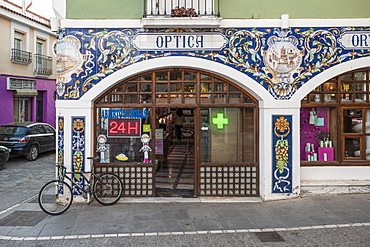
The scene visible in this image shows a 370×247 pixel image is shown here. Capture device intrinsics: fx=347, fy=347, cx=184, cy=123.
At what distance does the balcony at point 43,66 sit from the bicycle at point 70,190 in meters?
15.8

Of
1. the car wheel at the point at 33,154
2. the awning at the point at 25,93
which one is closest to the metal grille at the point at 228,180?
the car wheel at the point at 33,154

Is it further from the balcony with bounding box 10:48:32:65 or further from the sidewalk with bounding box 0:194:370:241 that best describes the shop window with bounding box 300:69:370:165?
the balcony with bounding box 10:48:32:65

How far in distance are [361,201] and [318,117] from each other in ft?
7.19

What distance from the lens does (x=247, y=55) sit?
8.09 m

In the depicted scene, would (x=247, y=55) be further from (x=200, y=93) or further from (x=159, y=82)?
(x=159, y=82)

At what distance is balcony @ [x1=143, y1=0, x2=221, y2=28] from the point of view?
7816mm

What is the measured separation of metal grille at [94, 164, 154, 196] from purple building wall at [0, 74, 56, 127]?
13612 millimetres

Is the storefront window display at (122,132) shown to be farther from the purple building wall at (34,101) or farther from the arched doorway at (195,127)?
the purple building wall at (34,101)

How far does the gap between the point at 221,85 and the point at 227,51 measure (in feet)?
2.72

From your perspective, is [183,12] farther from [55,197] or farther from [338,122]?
[55,197]

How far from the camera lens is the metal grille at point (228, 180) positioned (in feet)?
27.7

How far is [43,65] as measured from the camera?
2236 centimetres

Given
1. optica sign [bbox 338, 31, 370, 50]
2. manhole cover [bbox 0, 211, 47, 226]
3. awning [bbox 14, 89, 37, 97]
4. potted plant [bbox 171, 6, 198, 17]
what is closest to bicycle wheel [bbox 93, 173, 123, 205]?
manhole cover [bbox 0, 211, 47, 226]

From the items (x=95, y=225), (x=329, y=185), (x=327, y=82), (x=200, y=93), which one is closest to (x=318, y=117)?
(x=327, y=82)
